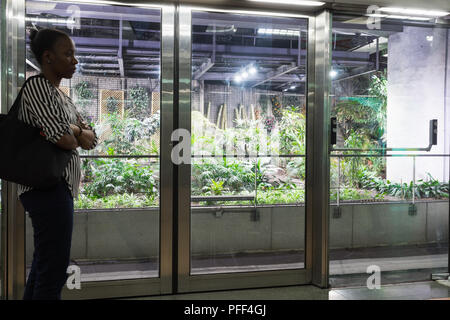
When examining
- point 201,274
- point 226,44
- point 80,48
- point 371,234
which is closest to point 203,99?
point 226,44

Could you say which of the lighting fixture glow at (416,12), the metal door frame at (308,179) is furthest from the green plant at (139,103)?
the lighting fixture glow at (416,12)

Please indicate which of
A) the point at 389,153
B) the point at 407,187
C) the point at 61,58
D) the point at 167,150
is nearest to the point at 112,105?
the point at 167,150

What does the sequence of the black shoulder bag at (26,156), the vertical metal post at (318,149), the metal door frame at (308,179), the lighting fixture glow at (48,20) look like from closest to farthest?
1. the black shoulder bag at (26,156)
2. the lighting fixture glow at (48,20)
3. the metal door frame at (308,179)
4. the vertical metal post at (318,149)

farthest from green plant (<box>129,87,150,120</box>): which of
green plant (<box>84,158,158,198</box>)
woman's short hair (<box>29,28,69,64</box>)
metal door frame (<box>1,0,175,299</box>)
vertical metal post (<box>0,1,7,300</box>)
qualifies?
woman's short hair (<box>29,28,69,64</box>)

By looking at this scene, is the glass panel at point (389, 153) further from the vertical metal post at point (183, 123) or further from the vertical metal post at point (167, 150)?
the vertical metal post at point (167, 150)

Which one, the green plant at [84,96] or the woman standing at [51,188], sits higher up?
the green plant at [84,96]

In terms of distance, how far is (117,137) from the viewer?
304 cm

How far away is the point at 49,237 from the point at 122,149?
4.79 ft

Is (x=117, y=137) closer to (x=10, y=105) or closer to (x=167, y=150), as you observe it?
(x=167, y=150)

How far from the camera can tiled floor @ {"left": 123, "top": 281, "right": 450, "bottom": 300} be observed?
3023 millimetres

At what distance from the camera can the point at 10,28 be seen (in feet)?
8.95

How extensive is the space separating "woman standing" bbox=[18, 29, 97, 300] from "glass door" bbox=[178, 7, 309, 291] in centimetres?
133

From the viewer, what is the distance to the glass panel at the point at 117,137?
2.97 m

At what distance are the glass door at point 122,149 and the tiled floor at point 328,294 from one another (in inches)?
12.6
